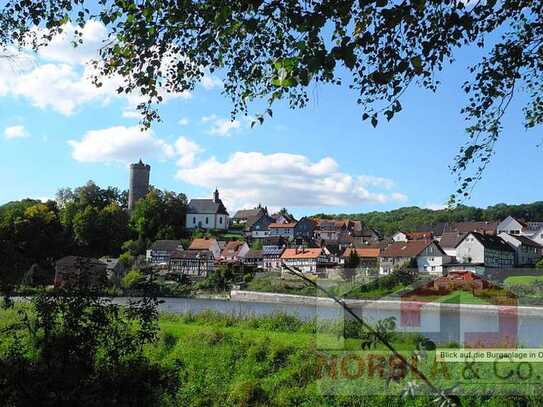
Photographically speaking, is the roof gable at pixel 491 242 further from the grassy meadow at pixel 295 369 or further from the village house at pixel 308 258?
the grassy meadow at pixel 295 369

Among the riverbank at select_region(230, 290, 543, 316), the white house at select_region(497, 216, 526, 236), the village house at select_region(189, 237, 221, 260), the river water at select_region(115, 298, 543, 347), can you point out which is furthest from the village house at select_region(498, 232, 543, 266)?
the village house at select_region(189, 237, 221, 260)

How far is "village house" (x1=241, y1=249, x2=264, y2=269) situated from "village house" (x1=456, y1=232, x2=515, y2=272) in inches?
842

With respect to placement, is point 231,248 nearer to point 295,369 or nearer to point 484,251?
point 484,251

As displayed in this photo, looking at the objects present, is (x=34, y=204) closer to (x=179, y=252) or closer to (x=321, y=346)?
(x=179, y=252)

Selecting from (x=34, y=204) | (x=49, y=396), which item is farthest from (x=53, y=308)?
(x=34, y=204)

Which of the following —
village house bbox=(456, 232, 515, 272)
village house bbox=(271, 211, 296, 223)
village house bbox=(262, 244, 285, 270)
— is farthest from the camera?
village house bbox=(271, 211, 296, 223)

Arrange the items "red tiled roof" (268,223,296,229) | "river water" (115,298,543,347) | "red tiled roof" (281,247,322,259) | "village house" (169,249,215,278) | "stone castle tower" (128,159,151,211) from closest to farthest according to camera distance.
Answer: "river water" (115,298,543,347) < "red tiled roof" (281,247,322,259) < "village house" (169,249,215,278) < "red tiled roof" (268,223,296,229) < "stone castle tower" (128,159,151,211)

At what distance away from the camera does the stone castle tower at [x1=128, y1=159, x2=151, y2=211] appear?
8488 centimetres

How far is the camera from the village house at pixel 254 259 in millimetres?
64069

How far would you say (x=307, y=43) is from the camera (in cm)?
252

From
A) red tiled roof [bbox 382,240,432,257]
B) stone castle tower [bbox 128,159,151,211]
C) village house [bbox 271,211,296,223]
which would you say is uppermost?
stone castle tower [bbox 128,159,151,211]

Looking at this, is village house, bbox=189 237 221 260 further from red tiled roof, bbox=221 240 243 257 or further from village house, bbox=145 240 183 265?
village house, bbox=145 240 183 265

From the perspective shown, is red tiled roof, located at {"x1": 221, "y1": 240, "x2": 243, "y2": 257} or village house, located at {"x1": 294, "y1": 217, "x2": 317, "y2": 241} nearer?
red tiled roof, located at {"x1": 221, "y1": 240, "x2": 243, "y2": 257}

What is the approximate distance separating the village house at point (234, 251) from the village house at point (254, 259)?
89 centimetres
